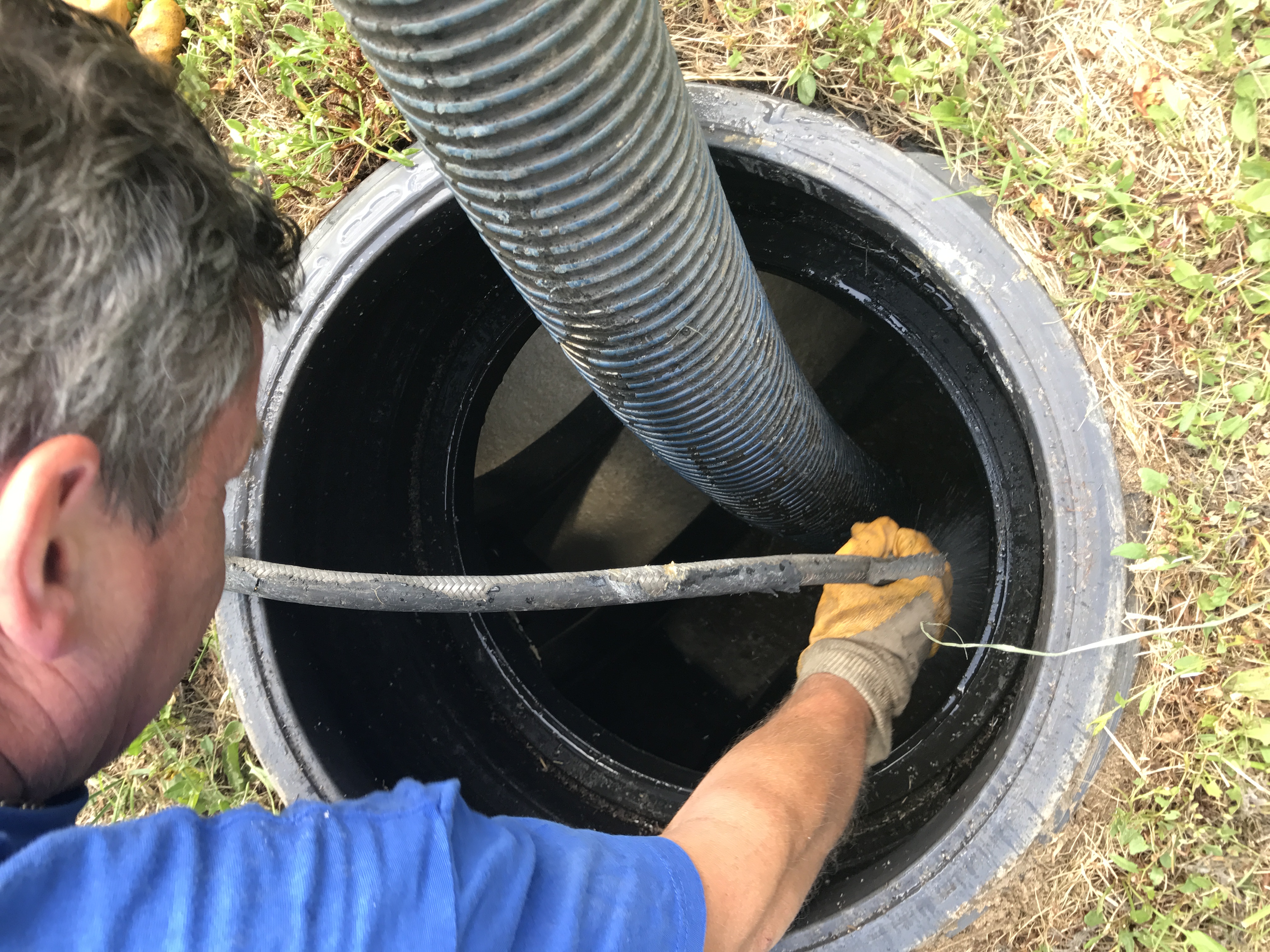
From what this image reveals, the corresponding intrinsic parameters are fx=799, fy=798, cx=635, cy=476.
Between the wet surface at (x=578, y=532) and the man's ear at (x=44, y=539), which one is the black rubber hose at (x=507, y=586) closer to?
the wet surface at (x=578, y=532)

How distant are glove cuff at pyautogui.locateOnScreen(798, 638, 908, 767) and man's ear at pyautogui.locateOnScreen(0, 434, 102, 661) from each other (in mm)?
1371

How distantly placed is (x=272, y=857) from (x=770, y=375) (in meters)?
1.04

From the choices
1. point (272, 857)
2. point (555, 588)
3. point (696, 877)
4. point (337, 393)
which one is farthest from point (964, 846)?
point (337, 393)

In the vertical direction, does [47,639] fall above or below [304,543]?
above

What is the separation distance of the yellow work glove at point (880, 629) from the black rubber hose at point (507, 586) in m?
0.40

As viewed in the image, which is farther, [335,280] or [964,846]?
[335,280]

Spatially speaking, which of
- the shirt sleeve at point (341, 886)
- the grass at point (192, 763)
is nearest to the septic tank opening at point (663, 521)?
the grass at point (192, 763)

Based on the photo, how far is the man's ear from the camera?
2.08 feet

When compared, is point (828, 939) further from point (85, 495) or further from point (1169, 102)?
point (1169, 102)

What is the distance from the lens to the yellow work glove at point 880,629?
1663 mm

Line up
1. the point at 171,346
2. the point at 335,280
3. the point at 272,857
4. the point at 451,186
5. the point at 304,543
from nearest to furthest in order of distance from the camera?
the point at 272,857, the point at 171,346, the point at 451,186, the point at 335,280, the point at 304,543

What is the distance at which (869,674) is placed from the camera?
5.49 ft

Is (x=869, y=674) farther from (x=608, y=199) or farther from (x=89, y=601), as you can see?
(x=89, y=601)

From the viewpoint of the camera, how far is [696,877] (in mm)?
898
